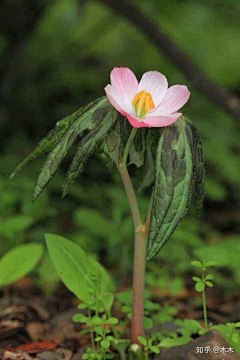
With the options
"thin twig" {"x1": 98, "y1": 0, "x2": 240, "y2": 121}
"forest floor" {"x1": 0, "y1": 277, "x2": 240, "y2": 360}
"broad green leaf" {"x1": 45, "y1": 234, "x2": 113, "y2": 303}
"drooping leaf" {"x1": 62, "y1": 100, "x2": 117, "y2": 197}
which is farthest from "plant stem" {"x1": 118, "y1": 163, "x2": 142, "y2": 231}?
"thin twig" {"x1": 98, "y1": 0, "x2": 240, "y2": 121}

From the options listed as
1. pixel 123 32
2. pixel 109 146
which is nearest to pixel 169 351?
pixel 109 146

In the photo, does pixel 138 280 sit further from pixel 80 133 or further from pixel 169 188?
pixel 80 133

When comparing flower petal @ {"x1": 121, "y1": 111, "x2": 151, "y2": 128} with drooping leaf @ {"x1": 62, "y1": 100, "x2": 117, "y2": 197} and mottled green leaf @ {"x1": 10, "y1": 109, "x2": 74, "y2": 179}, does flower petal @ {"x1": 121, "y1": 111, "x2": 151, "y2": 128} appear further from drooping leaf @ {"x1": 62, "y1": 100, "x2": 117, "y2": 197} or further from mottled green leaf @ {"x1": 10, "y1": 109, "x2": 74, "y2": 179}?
mottled green leaf @ {"x1": 10, "y1": 109, "x2": 74, "y2": 179}

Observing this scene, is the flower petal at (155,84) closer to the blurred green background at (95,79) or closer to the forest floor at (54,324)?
the forest floor at (54,324)

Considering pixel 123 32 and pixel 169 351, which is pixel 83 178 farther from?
pixel 169 351

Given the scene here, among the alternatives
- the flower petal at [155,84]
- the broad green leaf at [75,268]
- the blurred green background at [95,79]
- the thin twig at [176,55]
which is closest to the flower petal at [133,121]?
the flower petal at [155,84]

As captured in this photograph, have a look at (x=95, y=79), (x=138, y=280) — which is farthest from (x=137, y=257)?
(x=95, y=79)
